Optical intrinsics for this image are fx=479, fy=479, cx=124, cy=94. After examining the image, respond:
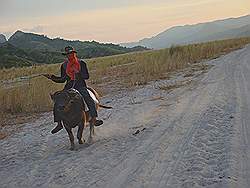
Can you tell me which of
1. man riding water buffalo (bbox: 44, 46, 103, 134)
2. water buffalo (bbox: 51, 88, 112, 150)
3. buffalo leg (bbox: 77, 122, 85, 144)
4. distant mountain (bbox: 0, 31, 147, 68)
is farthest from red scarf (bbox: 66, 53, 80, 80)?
distant mountain (bbox: 0, 31, 147, 68)

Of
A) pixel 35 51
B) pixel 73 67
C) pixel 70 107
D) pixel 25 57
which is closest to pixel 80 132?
pixel 70 107

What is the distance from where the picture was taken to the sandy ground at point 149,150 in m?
6.88

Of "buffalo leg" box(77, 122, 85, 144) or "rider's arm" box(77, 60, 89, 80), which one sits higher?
"rider's arm" box(77, 60, 89, 80)

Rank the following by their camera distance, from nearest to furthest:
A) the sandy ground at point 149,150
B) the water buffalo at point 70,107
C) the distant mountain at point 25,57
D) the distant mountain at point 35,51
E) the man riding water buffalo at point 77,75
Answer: the sandy ground at point 149,150 → the water buffalo at point 70,107 → the man riding water buffalo at point 77,75 → the distant mountain at point 35,51 → the distant mountain at point 25,57

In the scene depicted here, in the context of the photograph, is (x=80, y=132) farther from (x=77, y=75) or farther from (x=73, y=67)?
(x=73, y=67)

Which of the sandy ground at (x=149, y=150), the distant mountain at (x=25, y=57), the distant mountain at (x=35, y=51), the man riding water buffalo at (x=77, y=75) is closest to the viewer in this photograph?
the sandy ground at (x=149, y=150)

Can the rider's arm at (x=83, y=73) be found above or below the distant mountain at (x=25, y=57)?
above

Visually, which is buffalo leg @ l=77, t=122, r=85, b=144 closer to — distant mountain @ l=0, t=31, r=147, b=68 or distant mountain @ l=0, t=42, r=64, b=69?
distant mountain @ l=0, t=31, r=147, b=68

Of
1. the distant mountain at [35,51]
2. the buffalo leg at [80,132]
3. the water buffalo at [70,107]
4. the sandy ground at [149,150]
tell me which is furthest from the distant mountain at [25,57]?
the water buffalo at [70,107]

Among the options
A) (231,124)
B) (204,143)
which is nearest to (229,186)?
(204,143)

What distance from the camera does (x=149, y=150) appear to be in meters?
8.43

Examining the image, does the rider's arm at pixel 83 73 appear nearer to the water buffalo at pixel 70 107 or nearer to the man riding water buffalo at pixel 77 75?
the man riding water buffalo at pixel 77 75

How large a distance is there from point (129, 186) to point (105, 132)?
164 inches

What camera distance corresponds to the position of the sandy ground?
688 centimetres
